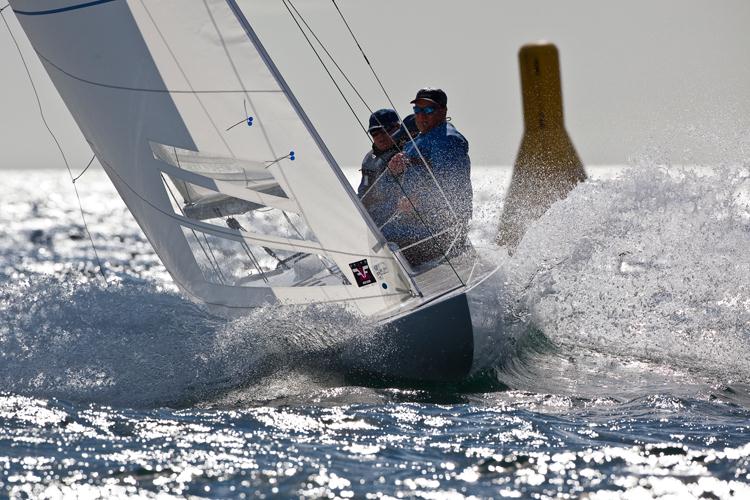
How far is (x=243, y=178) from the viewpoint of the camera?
5.68 meters

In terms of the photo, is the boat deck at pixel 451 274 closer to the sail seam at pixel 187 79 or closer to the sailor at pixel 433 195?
the sailor at pixel 433 195

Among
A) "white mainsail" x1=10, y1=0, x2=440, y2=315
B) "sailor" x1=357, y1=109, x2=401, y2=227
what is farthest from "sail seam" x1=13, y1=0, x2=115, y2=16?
"sailor" x1=357, y1=109, x2=401, y2=227

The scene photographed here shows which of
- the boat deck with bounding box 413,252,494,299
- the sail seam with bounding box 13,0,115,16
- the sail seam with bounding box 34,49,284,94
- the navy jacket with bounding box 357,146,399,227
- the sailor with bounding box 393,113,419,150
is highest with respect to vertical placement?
the sail seam with bounding box 13,0,115,16

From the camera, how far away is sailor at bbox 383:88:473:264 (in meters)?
6.21

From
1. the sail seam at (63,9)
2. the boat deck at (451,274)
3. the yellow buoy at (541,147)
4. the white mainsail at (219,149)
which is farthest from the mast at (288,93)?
the yellow buoy at (541,147)

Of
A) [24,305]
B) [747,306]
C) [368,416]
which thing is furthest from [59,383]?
[747,306]

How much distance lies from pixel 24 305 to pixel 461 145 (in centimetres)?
335

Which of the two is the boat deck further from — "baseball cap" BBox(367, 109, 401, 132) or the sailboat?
"baseball cap" BBox(367, 109, 401, 132)

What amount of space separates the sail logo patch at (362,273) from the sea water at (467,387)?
21cm

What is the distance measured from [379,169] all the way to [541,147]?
3525 millimetres

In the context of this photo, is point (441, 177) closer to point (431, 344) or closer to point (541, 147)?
point (431, 344)

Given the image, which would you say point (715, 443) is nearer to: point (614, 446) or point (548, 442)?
point (614, 446)

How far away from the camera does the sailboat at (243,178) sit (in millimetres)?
5375

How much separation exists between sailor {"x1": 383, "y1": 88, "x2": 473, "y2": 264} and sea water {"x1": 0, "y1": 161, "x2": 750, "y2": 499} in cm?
40
